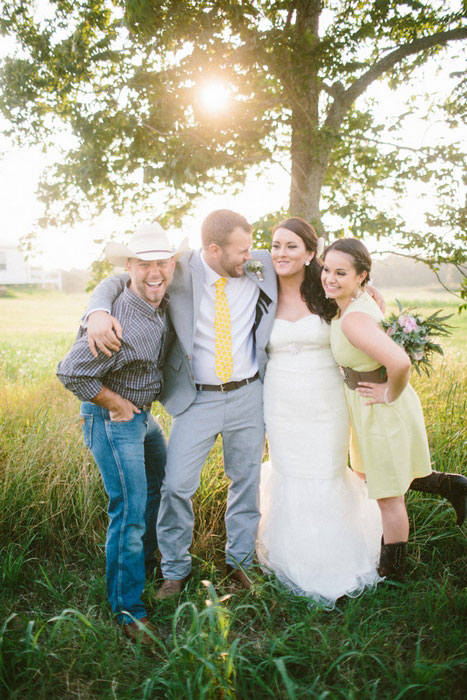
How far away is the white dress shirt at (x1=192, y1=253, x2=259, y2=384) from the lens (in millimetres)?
3256

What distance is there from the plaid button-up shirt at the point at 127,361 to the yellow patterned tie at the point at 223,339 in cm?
41

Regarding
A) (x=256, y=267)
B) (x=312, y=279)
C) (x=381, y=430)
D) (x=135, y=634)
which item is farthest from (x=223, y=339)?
(x=135, y=634)

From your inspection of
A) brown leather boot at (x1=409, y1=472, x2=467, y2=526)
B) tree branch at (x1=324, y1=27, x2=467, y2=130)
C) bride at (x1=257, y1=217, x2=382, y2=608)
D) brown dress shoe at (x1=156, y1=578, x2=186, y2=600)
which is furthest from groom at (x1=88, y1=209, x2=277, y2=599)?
tree branch at (x1=324, y1=27, x2=467, y2=130)

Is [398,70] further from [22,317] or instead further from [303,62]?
[22,317]

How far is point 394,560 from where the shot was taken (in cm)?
311

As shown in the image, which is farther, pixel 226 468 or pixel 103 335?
pixel 226 468

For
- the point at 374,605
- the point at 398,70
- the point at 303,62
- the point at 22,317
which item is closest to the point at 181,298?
the point at 374,605

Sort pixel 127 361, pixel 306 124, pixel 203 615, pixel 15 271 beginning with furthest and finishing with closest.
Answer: pixel 15 271 → pixel 306 124 → pixel 127 361 → pixel 203 615

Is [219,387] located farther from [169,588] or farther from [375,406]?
[169,588]

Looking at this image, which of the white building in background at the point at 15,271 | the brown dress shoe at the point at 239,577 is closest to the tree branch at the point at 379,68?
the brown dress shoe at the point at 239,577

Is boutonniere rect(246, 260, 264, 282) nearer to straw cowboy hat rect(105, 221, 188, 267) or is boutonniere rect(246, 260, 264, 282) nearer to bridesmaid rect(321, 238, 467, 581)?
bridesmaid rect(321, 238, 467, 581)

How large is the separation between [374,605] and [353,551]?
39 cm

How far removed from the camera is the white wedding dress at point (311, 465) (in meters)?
3.26

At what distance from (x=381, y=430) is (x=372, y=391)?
27 cm
